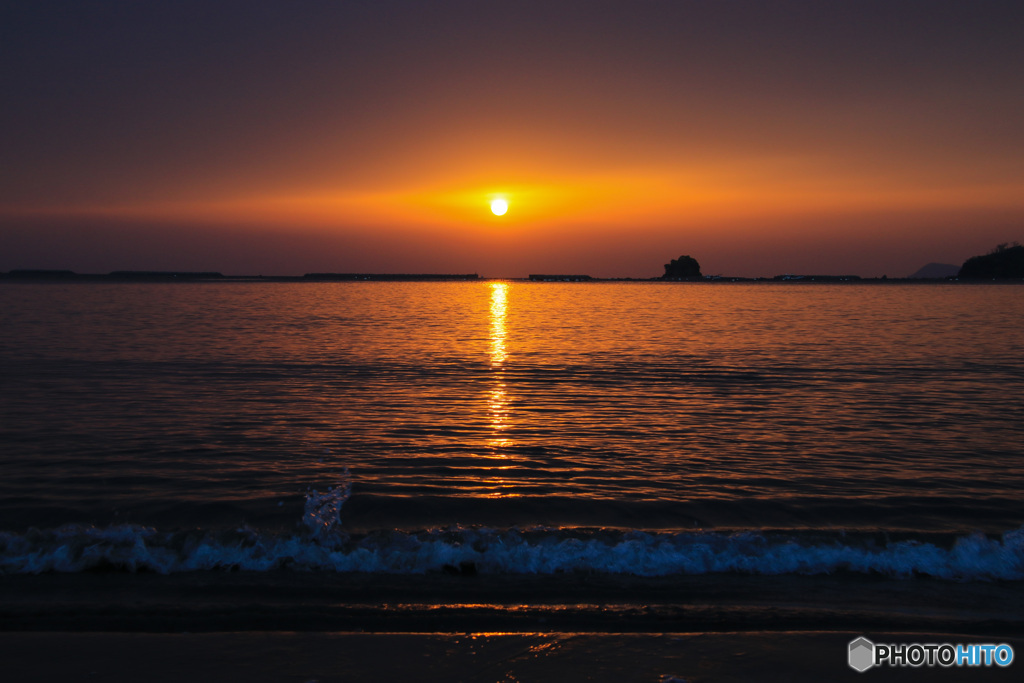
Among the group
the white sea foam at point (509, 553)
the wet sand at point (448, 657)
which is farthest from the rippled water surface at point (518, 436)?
the wet sand at point (448, 657)

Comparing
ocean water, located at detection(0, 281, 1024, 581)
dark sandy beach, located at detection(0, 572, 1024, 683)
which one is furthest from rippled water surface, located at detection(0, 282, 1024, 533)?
dark sandy beach, located at detection(0, 572, 1024, 683)

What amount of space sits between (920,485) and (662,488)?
4.88 metres

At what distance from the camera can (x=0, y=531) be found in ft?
29.8

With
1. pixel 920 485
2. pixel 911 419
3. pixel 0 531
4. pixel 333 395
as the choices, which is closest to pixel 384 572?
pixel 0 531

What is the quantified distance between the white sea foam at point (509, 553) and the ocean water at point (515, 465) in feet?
0.10

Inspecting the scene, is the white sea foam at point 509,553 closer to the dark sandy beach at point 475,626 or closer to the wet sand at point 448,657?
the dark sandy beach at point 475,626

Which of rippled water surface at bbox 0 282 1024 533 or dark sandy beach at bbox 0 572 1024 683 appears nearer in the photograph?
dark sandy beach at bbox 0 572 1024 683

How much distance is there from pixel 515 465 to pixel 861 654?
731 cm

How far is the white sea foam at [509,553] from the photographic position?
8383mm

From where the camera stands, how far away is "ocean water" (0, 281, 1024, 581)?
8.67m

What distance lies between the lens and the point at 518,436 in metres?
15.1

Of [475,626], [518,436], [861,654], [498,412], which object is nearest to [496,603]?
[475,626]

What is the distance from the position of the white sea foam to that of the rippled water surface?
0.68 meters

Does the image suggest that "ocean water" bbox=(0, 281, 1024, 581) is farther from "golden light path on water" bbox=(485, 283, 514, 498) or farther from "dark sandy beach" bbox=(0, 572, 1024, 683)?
"dark sandy beach" bbox=(0, 572, 1024, 683)
